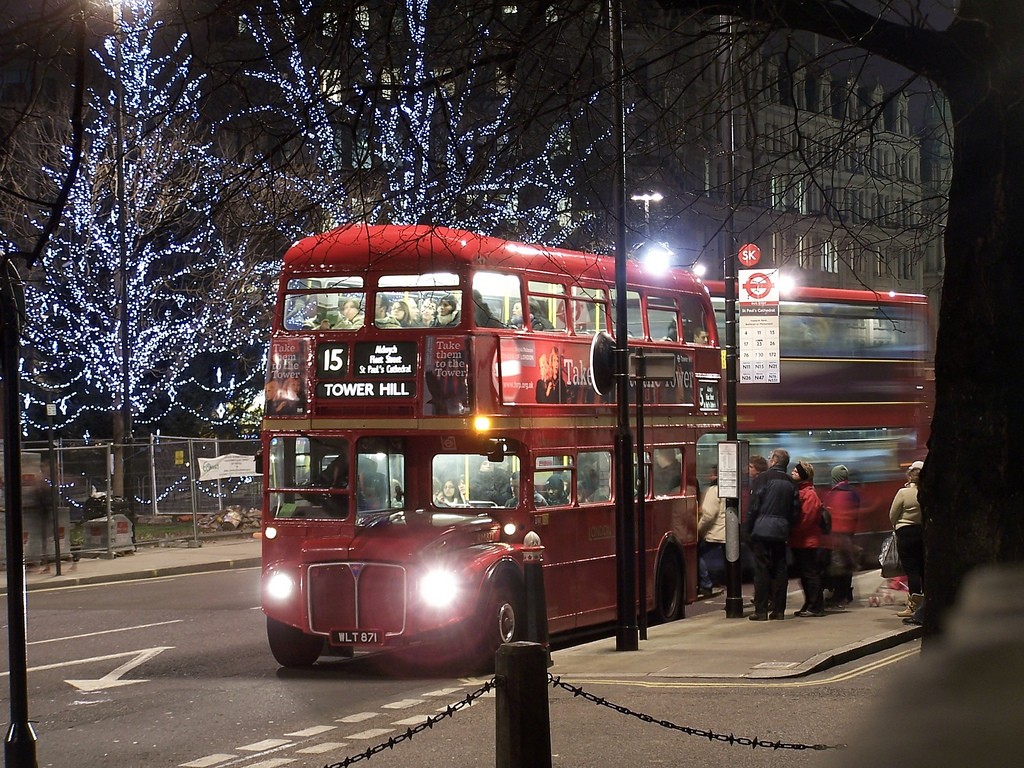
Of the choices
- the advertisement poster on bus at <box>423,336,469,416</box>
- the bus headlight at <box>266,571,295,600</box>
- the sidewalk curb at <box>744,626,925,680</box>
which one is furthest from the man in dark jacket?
the bus headlight at <box>266,571,295,600</box>

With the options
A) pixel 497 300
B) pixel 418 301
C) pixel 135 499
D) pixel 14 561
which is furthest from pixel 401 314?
pixel 135 499

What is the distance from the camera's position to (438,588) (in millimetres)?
13641

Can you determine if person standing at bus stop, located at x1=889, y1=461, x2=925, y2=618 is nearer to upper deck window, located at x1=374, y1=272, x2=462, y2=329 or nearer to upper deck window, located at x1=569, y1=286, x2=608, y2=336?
upper deck window, located at x1=569, y1=286, x2=608, y2=336

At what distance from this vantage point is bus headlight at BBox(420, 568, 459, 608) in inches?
535

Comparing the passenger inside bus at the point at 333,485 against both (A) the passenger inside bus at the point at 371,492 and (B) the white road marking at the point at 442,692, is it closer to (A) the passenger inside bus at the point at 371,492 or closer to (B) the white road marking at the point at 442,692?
(A) the passenger inside bus at the point at 371,492

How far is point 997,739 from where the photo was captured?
2.90 m

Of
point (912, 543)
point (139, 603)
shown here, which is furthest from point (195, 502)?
point (912, 543)

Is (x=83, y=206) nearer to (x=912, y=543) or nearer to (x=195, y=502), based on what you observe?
(x=195, y=502)

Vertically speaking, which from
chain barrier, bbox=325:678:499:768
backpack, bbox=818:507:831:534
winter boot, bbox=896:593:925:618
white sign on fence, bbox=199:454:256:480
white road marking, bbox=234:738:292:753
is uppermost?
white sign on fence, bbox=199:454:256:480

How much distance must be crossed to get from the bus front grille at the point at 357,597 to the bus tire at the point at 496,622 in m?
0.79

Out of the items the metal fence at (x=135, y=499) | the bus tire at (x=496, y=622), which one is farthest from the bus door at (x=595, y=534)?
the metal fence at (x=135, y=499)

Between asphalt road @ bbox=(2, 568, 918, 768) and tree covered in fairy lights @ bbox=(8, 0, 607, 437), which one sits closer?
asphalt road @ bbox=(2, 568, 918, 768)

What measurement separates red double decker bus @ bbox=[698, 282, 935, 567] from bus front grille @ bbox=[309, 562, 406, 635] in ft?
32.6

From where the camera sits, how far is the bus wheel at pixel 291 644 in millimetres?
14531
